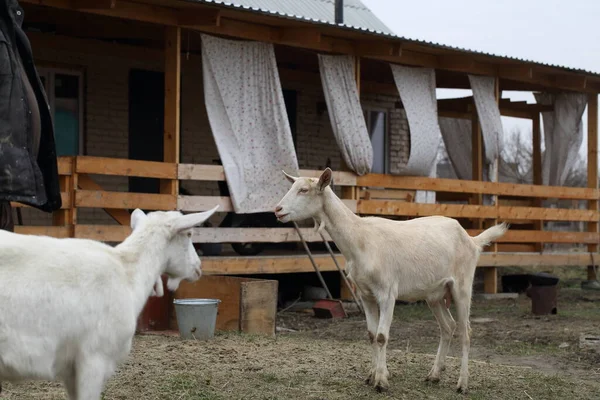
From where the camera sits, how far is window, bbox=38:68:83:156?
13.7 metres

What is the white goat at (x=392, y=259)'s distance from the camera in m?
7.49

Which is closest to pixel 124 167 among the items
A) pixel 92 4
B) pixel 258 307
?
pixel 92 4

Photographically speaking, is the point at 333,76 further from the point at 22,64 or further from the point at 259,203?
the point at 22,64

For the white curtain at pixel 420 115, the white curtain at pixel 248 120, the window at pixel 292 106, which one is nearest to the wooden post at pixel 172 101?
the white curtain at pixel 248 120

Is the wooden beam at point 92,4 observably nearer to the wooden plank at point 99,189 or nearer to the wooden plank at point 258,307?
the wooden plank at point 99,189

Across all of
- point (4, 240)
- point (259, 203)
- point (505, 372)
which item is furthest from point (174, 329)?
point (4, 240)

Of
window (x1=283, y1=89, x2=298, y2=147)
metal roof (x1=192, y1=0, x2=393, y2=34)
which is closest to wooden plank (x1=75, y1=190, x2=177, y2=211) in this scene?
metal roof (x1=192, y1=0, x2=393, y2=34)

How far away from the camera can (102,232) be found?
36.0 feet

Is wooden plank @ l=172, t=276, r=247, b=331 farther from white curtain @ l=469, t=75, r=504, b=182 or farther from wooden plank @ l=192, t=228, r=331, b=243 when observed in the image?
white curtain @ l=469, t=75, r=504, b=182

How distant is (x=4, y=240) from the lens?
4410mm

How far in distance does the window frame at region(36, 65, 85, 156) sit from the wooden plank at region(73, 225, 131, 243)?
3137 mm

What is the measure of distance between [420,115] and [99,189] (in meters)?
5.83

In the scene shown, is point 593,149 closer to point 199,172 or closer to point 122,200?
point 199,172

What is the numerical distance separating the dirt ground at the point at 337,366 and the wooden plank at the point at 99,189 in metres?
2.35
